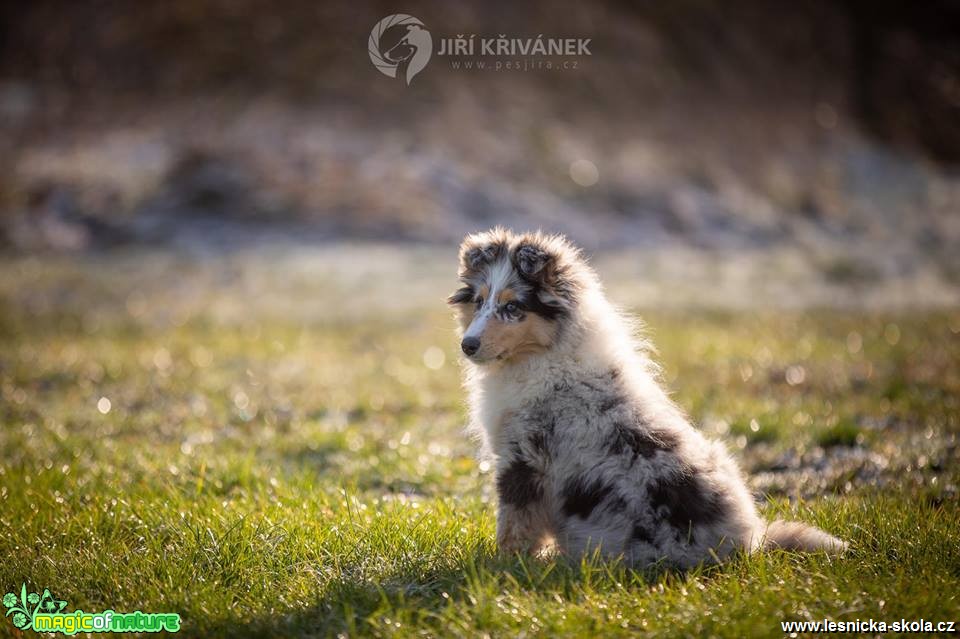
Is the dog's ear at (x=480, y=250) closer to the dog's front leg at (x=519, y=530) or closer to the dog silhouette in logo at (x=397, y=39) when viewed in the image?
the dog's front leg at (x=519, y=530)

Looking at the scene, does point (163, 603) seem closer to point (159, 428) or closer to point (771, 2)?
point (159, 428)

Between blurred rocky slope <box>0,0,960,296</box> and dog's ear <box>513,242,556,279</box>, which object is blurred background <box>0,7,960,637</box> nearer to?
blurred rocky slope <box>0,0,960,296</box>

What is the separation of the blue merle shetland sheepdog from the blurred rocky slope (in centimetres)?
2088

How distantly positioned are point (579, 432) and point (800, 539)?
1521 mm

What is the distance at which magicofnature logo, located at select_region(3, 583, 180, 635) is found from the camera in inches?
175

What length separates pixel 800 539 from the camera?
4.99 m

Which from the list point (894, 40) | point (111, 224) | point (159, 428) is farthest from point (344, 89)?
point (894, 40)

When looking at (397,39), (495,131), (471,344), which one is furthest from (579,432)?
(495,131)

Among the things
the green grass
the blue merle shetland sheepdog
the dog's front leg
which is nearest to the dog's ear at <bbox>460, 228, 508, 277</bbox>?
the blue merle shetland sheepdog

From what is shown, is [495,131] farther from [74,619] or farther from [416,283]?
[74,619]

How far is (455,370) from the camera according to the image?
42.2 ft

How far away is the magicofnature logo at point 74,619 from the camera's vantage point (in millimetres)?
4434

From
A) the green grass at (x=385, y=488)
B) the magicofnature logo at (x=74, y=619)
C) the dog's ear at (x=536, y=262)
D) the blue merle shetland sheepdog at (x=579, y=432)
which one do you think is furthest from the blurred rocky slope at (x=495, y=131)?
the magicofnature logo at (x=74, y=619)

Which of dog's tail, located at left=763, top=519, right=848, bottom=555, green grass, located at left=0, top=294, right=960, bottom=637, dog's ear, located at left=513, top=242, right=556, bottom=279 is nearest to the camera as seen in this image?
green grass, located at left=0, top=294, right=960, bottom=637
